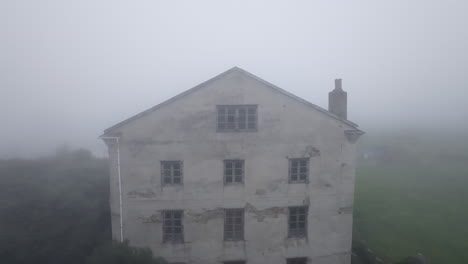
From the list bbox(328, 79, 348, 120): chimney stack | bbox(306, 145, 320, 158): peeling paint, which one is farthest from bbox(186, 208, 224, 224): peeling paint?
bbox(328, 79, 348, 120): chimney stack

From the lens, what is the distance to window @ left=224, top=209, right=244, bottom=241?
1628 cm

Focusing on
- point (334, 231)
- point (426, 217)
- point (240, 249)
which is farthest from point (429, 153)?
point (240, 249)

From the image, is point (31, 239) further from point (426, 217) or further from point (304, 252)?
point (426, 217)

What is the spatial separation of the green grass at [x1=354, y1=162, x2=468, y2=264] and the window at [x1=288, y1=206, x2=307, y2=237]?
788 centimetres

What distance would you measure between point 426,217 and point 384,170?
23.5 metres

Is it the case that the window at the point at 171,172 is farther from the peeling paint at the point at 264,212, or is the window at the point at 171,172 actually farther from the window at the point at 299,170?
the window at the point at 299,170

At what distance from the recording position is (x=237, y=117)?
15.9 meters

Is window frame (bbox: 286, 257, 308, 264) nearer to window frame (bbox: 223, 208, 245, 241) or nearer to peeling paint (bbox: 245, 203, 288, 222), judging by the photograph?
peeling paint (bbox: 245, 203, 288, 222)

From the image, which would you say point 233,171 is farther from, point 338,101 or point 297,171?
point 338,101

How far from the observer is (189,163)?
15.8 meters

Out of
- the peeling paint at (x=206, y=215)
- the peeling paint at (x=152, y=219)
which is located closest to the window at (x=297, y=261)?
the peeling paint at (x=206, y=215)

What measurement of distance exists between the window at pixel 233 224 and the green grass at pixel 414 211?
35.6ft

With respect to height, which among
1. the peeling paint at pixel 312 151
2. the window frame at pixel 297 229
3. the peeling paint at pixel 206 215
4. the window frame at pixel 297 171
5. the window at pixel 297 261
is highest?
the peeling paint at pixel 312 151

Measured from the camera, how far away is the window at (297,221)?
16625 mm
